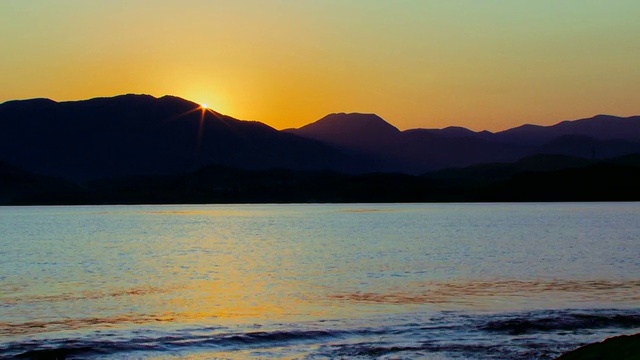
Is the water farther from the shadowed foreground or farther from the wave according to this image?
the shadowed foreground

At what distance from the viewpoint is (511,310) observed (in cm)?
3962

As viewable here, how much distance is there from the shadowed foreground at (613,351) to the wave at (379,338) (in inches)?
241

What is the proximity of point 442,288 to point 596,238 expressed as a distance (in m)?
58.3

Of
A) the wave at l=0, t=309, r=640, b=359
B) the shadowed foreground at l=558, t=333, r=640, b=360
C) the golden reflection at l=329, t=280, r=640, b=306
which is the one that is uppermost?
the shadowed foreground at l=558, t=333, r=640, b=360

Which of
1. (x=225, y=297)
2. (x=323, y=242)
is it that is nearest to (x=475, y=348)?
(x=225, y=297)

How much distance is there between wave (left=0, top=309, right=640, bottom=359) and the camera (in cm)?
2905

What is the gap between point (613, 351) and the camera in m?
20.7

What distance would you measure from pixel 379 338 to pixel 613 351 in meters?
12.6

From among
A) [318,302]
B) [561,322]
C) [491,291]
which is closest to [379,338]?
[561,322]

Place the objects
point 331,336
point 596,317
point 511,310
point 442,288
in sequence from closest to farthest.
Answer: point 331,336 → point 596,317 → point 511,310 → point 442,288

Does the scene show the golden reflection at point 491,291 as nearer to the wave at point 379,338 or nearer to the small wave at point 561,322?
the small wave at point 561,322

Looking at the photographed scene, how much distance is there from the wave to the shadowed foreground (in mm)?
6127

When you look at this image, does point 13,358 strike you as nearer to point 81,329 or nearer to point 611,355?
point 81,329

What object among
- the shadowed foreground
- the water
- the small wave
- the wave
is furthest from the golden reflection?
the shadowed foreground
